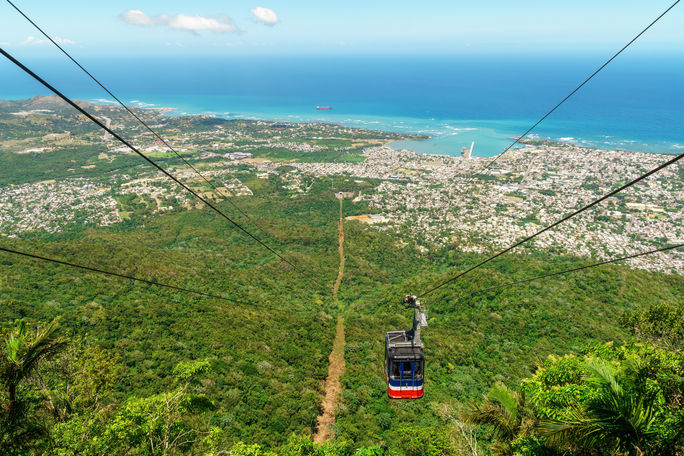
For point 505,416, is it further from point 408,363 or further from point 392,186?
point 392,186

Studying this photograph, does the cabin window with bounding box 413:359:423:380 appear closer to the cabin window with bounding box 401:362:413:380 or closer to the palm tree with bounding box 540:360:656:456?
the cabin window with bounding box 401:362:413:380

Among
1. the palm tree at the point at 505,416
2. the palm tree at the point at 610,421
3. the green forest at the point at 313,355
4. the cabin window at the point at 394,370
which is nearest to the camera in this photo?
the palm tree at the point at 610,421

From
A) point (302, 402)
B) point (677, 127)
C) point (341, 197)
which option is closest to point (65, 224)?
point (341, 197)

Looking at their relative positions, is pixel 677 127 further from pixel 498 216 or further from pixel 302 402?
pixel 302 402

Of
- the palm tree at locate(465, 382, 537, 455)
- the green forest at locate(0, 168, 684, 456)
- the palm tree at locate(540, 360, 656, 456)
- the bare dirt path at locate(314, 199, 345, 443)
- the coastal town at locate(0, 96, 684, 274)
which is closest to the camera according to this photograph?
the palm tree at locate(540, 360, 656, 456)

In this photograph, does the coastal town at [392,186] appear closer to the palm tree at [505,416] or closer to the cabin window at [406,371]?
the palm tree at [505,416]

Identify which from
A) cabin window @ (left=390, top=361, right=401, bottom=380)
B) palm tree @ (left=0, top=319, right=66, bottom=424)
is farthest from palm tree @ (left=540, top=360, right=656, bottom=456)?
palm tree @ (left=0, top=319, right=66, bottom=424)

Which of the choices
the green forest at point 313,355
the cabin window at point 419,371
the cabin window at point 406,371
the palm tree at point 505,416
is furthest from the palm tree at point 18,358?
the palm tree at point 505,416

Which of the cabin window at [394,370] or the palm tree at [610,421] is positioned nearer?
the palm tree at [610,421]
